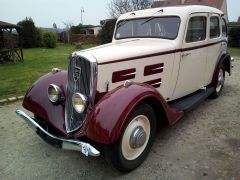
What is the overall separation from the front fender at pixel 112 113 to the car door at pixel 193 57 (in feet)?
4.87

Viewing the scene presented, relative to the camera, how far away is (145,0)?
2389cm

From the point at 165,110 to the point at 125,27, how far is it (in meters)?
2.09

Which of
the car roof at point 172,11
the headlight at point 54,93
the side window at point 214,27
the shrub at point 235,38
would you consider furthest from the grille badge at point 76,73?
the shrub at point 235,38

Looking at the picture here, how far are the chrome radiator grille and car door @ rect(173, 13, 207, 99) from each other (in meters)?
1.72

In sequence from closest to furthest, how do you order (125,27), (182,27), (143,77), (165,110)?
(165,110)
(143,77)
(182,27)
(125,27)

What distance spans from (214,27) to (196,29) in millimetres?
855

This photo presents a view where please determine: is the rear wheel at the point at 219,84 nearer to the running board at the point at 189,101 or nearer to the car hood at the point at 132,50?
the running board at the point at 189,101

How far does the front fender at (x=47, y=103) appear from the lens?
3.61 metres

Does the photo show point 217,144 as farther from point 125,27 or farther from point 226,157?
point 125,27

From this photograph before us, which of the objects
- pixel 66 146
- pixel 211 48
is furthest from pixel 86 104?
pixel 211 48

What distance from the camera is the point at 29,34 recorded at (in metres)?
23.1

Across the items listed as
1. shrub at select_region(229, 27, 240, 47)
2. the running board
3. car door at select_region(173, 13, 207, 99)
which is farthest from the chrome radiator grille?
shrub at select_region(229, 27, 240, 47)

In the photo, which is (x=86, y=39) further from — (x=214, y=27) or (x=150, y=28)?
(x=150, y=28)

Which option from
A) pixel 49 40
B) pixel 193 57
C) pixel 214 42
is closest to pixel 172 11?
pixel 193 57
